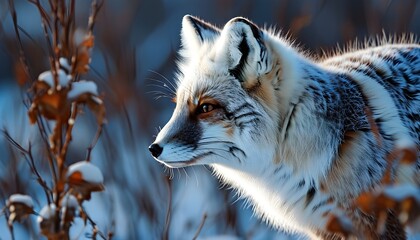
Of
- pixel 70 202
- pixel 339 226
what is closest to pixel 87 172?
pixel 70 202

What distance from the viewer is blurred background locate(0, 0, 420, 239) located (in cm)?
443

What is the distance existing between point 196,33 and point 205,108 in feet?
1.91

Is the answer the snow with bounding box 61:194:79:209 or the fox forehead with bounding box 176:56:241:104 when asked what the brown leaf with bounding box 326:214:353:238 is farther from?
the fox forehead with bounding box 176:56:241:104

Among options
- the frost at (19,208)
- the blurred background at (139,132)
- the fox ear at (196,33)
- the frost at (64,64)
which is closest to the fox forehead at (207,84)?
the fox ear at (196,33)

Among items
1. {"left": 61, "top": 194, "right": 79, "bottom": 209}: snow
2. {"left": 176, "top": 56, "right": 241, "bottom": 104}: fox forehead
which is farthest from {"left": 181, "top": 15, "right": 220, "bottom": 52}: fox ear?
{"left": 61, "top": 194, "right": 79, "bottom": 209}: snow

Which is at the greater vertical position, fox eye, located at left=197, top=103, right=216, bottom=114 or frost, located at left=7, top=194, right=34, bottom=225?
fox eye, located at left=197, top=103, right=216, bottom=114

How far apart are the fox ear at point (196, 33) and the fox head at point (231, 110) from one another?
27 centimetres

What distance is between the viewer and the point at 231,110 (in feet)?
11.0

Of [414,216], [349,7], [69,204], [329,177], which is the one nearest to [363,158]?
[329,177]

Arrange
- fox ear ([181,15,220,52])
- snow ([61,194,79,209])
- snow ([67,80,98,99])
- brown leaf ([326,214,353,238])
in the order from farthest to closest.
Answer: fox ear ([181,15,220,52])
snow ([61,194,79,209])
snow ([67,80,98,99])
brown leaf ([326,214,353,238])

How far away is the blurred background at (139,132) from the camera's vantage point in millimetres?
4426

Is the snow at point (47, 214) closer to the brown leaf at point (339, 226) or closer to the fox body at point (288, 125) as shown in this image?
the brown leaf at point (339, 226)

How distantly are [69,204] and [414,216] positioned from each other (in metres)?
1.81

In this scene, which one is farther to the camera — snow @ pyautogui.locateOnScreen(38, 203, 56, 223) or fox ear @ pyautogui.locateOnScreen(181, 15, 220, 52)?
fox ear @ pyautogui.locateOnScreen(181, 15, 220, 52)
